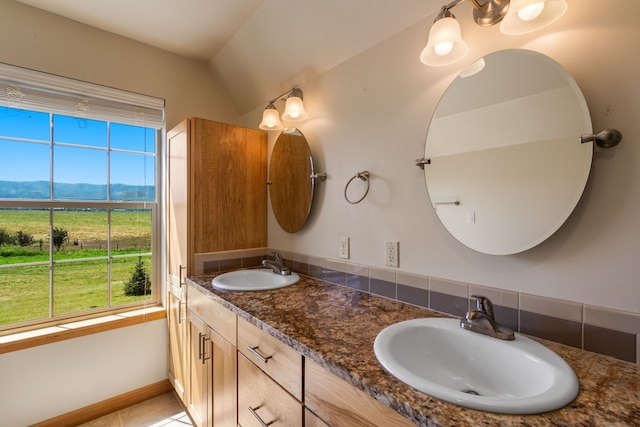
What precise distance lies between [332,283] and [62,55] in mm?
2127

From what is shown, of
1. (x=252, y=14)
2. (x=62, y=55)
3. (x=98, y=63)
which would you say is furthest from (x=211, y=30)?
(x=62, y=55)

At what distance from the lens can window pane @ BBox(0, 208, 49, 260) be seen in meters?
1.68

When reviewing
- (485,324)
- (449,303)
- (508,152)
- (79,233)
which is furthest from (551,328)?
(79,233)

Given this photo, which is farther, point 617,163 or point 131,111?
point 131,111

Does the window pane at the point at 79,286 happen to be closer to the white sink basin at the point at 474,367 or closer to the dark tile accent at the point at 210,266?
the dark tile accent at the point at 210,266

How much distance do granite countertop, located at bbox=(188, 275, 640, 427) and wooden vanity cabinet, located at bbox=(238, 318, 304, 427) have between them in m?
0.06

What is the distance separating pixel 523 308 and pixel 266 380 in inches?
35.9

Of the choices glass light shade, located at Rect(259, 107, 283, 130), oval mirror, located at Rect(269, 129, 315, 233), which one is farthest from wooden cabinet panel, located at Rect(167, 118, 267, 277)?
glass light shade, located at Rect(259, 107, 283, 130)

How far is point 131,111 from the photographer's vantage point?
1.96 meters

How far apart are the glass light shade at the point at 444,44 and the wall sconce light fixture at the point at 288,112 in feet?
2.64

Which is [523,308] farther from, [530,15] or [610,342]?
[530,15]

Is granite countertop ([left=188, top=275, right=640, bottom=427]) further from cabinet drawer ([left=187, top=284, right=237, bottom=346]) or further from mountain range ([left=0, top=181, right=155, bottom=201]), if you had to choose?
mountain range ([left=0, top=181, right=155, bottom=201])

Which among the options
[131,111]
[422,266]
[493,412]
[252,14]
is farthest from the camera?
[131,111]

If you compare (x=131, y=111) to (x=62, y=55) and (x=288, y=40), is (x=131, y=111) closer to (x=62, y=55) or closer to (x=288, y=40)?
(x=62, y=55)
